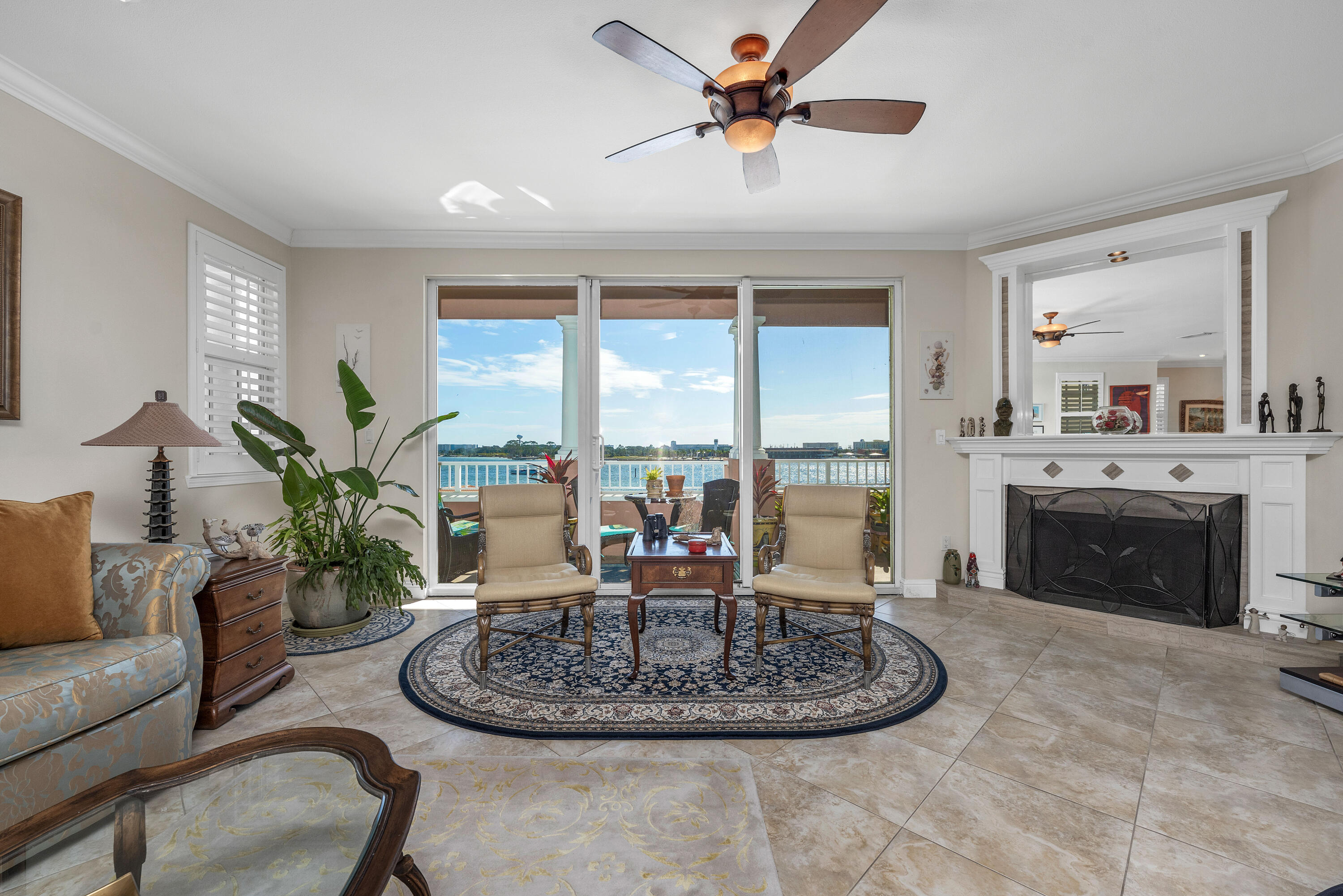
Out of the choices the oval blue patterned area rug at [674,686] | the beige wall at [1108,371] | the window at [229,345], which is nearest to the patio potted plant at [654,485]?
the oval blue patterned area rug at [674,686]

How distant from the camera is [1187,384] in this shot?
792 cm

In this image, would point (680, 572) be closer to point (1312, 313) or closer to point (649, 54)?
point (649, 54)

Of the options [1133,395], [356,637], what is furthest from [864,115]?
[1133,395]

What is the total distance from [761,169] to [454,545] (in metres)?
3.49

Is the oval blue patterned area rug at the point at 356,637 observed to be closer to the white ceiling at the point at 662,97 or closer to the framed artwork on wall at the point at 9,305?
the framed artwork on wall at the point at 9,305

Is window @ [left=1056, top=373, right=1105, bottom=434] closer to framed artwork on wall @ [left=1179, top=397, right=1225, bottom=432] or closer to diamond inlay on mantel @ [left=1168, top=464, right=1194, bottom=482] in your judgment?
framed artwork on wall @ [left=1179, top=397, right=1225, bottom=432]

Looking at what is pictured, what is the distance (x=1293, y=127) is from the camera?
279 centimetres

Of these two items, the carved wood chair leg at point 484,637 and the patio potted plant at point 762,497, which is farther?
the patio potted plant at point 762,497

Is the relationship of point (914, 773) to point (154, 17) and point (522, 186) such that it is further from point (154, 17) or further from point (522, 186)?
point (154, 17)

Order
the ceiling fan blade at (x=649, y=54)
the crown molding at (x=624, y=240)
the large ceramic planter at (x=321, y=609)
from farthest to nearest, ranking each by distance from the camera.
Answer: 1. the crown molding at (x=624, y=240)
2. the large ceramic planter at (x=321, y=609)
3. the ceiling fan blade at (x=649, y=54)

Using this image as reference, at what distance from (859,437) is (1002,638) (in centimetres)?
171

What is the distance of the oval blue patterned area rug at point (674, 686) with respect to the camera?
2.35 meters

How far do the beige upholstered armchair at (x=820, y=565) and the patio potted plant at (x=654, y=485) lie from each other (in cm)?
91

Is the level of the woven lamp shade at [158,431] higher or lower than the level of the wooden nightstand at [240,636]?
higher
